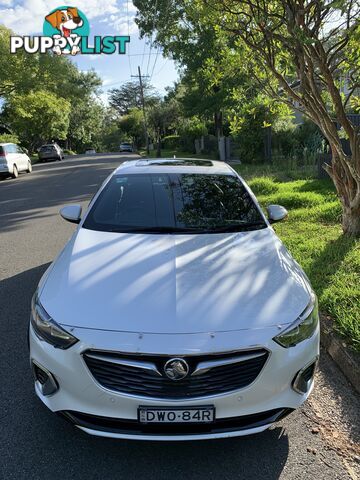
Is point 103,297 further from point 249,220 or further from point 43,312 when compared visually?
point 249,220

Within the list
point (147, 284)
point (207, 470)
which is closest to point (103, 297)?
point (147, 284)

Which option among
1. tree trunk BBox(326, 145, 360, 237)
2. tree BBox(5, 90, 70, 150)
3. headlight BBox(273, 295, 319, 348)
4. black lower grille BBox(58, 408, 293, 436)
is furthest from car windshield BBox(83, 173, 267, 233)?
tree BBox(5, 90, 70, 150)

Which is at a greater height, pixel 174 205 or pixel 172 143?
pixel 172 143

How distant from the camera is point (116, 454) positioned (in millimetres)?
2531

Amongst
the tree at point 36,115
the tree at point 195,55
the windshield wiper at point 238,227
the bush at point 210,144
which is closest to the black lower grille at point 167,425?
the windshield wiper at point 238,227

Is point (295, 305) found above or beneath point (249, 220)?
beneath

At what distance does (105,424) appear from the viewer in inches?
92.6

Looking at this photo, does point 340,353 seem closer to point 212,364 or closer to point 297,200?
point 212,364

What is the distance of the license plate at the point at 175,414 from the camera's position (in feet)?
7.36

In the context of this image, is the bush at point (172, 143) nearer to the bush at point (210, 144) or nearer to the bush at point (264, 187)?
the bush at point (210, 144)

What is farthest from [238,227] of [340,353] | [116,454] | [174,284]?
[116,454]

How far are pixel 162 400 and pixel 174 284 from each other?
74 cm

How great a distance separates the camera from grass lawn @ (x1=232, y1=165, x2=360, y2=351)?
3986 mm

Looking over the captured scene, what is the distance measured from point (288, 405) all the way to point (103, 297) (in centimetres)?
→ 120
